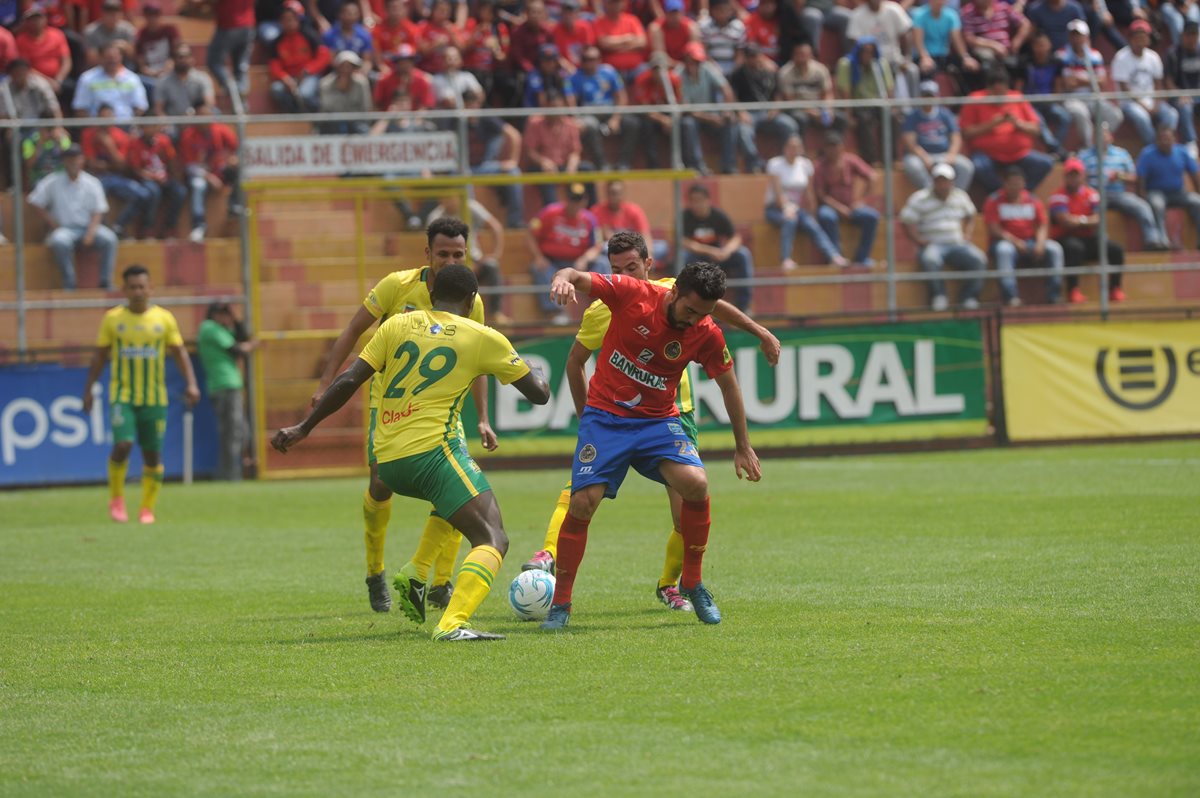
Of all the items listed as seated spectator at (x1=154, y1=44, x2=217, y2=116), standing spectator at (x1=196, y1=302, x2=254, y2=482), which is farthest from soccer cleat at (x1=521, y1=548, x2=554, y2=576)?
seated spectator at (x1=154, y1=44, x2=217, y2=116)

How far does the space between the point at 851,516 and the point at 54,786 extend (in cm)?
962

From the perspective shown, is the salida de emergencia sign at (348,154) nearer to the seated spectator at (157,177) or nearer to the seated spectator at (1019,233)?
the seated spectator at (157,177)

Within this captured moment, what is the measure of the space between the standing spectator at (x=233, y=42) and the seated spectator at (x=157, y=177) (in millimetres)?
2564

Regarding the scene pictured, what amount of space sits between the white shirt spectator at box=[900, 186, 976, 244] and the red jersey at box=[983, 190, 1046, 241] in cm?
53

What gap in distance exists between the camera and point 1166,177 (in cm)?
2250

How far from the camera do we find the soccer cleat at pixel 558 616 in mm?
8656

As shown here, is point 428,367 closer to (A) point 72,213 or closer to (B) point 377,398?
(B) point 377,398

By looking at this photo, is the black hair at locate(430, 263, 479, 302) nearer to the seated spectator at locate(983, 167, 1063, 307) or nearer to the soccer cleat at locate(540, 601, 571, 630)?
the soccer cleat at locate(540, 601, 571, 630)

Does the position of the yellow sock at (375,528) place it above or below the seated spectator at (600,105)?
below

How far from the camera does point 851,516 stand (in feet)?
47.0

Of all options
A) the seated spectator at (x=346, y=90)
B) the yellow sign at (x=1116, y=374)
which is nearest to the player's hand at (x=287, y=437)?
the yellow sign at (x=1116, y=374)

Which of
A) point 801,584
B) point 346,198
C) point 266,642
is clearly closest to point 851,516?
point 801,584

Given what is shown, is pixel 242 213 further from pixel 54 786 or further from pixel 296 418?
pixel 54 786

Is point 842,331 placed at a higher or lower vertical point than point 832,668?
higher
